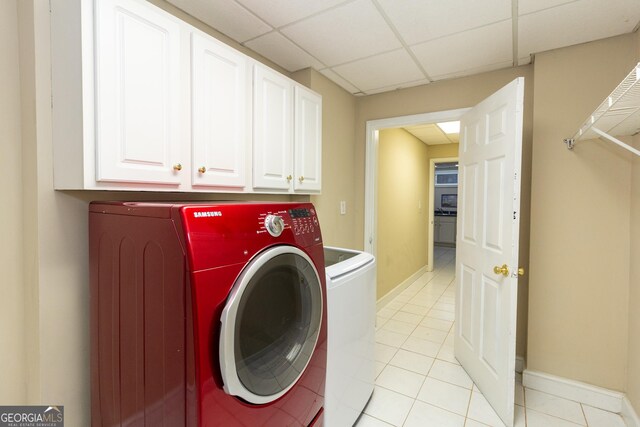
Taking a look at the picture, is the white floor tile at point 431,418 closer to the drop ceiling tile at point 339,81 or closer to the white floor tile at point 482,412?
the white floor tile at point 482,412

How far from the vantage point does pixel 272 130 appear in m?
1.79

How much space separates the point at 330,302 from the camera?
144cm

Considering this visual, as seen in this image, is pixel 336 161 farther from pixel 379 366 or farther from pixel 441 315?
pixel 441 315

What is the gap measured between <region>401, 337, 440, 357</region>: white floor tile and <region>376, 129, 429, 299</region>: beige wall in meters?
0.76

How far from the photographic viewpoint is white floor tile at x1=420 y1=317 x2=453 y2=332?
3.05m

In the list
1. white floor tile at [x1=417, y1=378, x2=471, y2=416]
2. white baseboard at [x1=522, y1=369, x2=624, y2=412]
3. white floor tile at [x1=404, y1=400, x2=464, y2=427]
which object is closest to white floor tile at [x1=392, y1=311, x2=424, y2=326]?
white floor tile at [x1=417, y1=378, x2=471, y2=416]

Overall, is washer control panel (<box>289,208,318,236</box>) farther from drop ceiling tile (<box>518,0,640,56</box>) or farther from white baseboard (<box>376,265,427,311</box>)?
white baseboard (<box>376,265,427,311</box>)

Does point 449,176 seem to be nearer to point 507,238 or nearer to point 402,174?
point 402,174

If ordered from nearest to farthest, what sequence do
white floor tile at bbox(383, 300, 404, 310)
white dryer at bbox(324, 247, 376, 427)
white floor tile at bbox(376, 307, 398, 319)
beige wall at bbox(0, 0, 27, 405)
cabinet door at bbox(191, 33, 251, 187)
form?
beige wall at bbox(0, 0, 27, 405) → cabinet door at bbox(191, 33, 251, 187) → white dryer at bbox(324, 247, 376, 427) → white floor tile at bbox(376, 307, 398, 319) → white floor tile at bbox(383, 300, 404, 310)

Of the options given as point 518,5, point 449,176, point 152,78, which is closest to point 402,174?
point 518,5

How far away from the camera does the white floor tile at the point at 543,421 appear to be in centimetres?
175

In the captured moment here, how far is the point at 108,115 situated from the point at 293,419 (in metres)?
1.37

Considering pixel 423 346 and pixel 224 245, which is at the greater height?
pixel 224 245
